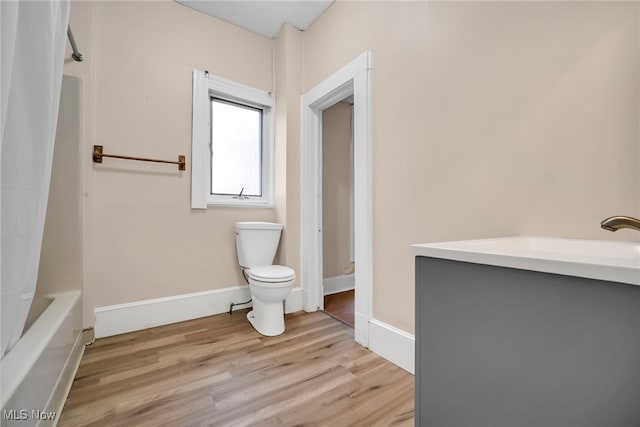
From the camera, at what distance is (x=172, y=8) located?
2055mm

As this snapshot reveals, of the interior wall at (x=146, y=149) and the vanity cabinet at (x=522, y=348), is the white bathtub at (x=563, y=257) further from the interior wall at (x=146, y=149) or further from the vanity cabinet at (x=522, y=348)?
the interior wall at (x=146, y=149)

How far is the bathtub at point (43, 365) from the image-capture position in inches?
29.2

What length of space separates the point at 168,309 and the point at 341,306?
139cm

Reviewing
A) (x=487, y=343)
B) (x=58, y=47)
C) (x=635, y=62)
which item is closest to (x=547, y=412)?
(x=487, y=343)

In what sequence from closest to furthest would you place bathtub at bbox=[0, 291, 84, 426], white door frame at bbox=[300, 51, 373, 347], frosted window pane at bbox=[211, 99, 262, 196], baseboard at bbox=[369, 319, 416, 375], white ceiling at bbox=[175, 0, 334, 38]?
1. bathtub at bbox=[0, 291, 84, 426]
2. baseboard at bbox=[369, 319, 416, 375]
3. white door frame at bbox=[300, 51, 373, 347]
4. white ceiling at bbox=[175, 0, 334, 38]
5. frosted window pane at bbox=[211, 99, 262, 196]

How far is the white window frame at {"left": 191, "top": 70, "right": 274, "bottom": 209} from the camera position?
2.10 metres

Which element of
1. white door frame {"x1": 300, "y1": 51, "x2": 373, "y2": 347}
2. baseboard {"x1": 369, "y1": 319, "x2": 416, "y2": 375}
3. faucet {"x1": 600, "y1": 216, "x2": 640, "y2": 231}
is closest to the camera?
faucet {"x1": 600, "y1": 216, "x2": 640, "y2": 231}

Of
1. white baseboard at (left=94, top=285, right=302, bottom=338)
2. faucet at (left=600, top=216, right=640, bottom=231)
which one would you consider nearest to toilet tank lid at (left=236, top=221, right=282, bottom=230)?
white baseboard at (left=94, top=285, right=302, bottom=338)

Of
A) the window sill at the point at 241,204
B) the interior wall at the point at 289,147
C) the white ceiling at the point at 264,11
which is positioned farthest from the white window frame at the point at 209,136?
the white ceiling at the point at 264,11

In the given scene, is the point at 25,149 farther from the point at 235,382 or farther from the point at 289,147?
the point at 289,147

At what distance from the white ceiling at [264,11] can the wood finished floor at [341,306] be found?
2429 mm

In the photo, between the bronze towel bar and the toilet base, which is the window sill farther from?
the toilet base

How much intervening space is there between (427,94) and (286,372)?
1.60 meters

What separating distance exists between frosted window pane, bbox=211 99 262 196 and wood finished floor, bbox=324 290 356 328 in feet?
4.01
